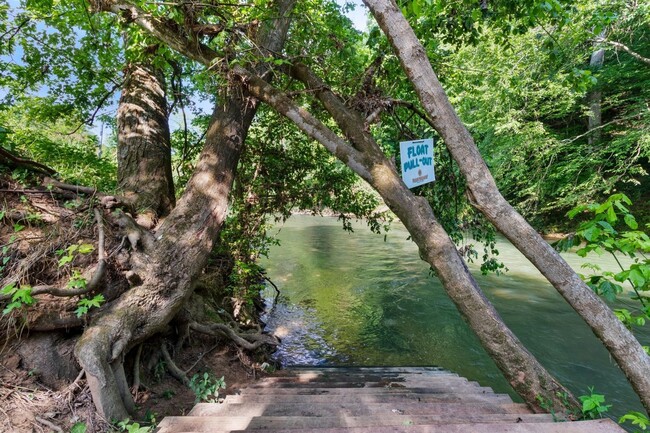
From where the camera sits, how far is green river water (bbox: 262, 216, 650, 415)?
4.88m

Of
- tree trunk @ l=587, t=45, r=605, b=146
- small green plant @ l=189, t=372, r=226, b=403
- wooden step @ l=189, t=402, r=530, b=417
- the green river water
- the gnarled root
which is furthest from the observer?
tree trunk @ l=587, t=45, r=605, b=146

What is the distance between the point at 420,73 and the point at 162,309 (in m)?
2.72

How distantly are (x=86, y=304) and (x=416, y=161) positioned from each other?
2.79m

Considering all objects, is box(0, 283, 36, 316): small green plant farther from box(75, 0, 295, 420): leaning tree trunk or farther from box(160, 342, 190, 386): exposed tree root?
box(160, 342, 190, 386): exposed tree root

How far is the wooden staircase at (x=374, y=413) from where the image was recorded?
142 cm

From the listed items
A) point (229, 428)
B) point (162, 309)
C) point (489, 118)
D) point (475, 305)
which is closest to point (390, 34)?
point (475, 305)

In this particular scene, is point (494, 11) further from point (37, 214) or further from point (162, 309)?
point (37, 214)

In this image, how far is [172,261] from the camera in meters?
2.88

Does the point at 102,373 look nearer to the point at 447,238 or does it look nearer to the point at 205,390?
the point at 205,390

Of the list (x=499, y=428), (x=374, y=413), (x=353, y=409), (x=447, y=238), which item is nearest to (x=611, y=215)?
(x=447, y=238)

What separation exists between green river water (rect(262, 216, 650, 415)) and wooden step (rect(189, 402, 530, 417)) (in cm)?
292

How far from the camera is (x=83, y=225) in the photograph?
9.25ft

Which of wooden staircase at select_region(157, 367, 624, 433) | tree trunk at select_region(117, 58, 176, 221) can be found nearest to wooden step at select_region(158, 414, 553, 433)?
wooden staircase at select_region(157, 367, 624, 433)

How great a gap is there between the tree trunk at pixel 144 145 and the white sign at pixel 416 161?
2.60m
